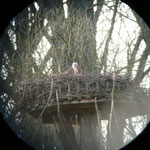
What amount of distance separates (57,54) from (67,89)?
71 centimetres

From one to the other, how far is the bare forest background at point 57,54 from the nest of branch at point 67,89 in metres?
0.14

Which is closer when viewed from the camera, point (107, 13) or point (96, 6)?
point (107, 13)

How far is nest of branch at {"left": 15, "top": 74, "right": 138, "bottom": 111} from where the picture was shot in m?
2.64

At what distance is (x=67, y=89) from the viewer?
2.71 meters

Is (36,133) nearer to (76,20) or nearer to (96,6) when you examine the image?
(76,20)

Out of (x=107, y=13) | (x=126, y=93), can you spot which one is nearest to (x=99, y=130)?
(x=126, y=93)

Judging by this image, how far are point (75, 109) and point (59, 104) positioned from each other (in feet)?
0.70

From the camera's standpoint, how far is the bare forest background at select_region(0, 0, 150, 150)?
3039 millimetres

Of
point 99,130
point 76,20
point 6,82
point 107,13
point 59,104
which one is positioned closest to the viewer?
point 59,104

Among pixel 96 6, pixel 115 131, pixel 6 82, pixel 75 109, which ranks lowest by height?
pixel 115 131

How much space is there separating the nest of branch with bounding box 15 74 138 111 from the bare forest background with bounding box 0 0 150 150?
0.14 m

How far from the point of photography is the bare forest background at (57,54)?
3039mm

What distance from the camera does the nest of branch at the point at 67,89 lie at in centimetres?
264

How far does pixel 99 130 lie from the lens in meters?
2.85
